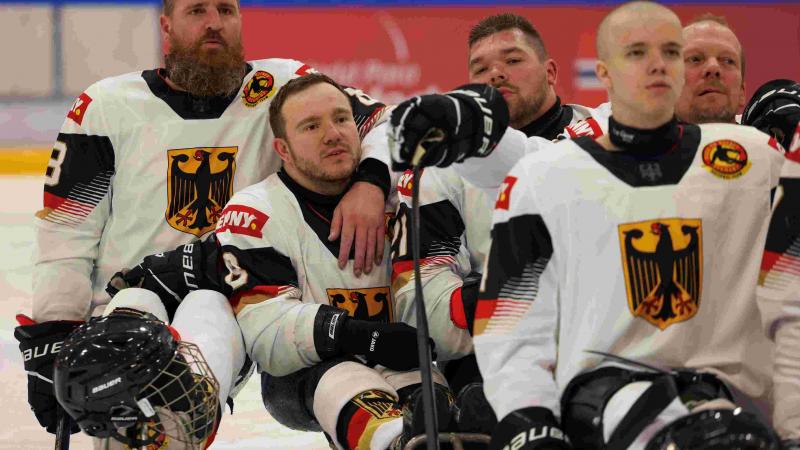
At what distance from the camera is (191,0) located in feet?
11.1

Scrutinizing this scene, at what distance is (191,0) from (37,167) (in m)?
5.41

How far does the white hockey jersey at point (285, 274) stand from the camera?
2875 mm

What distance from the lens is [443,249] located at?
2.96 m

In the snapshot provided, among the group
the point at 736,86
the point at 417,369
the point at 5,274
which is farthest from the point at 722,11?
the point at 417,369

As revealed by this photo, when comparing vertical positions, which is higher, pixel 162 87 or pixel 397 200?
pixel 162 87

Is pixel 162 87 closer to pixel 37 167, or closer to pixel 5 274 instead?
pixel 5 274

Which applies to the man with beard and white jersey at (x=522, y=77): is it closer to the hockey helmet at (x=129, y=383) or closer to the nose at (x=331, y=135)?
the nose at (x=331, y=135)

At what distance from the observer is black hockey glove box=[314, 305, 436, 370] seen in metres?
2.80

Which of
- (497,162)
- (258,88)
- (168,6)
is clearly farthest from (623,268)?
(168,6)

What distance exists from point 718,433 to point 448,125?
742 millimetres

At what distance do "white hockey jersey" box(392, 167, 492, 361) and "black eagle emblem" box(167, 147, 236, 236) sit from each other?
0.53 metres

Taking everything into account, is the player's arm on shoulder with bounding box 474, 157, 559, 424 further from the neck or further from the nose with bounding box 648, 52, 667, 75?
the neck

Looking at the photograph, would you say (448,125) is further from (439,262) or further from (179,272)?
(179,272)

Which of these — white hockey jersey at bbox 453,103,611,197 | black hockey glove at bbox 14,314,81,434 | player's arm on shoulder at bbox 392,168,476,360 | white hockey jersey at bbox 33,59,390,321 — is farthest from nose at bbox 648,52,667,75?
black hockey glove at bbox 14,314,81,434
